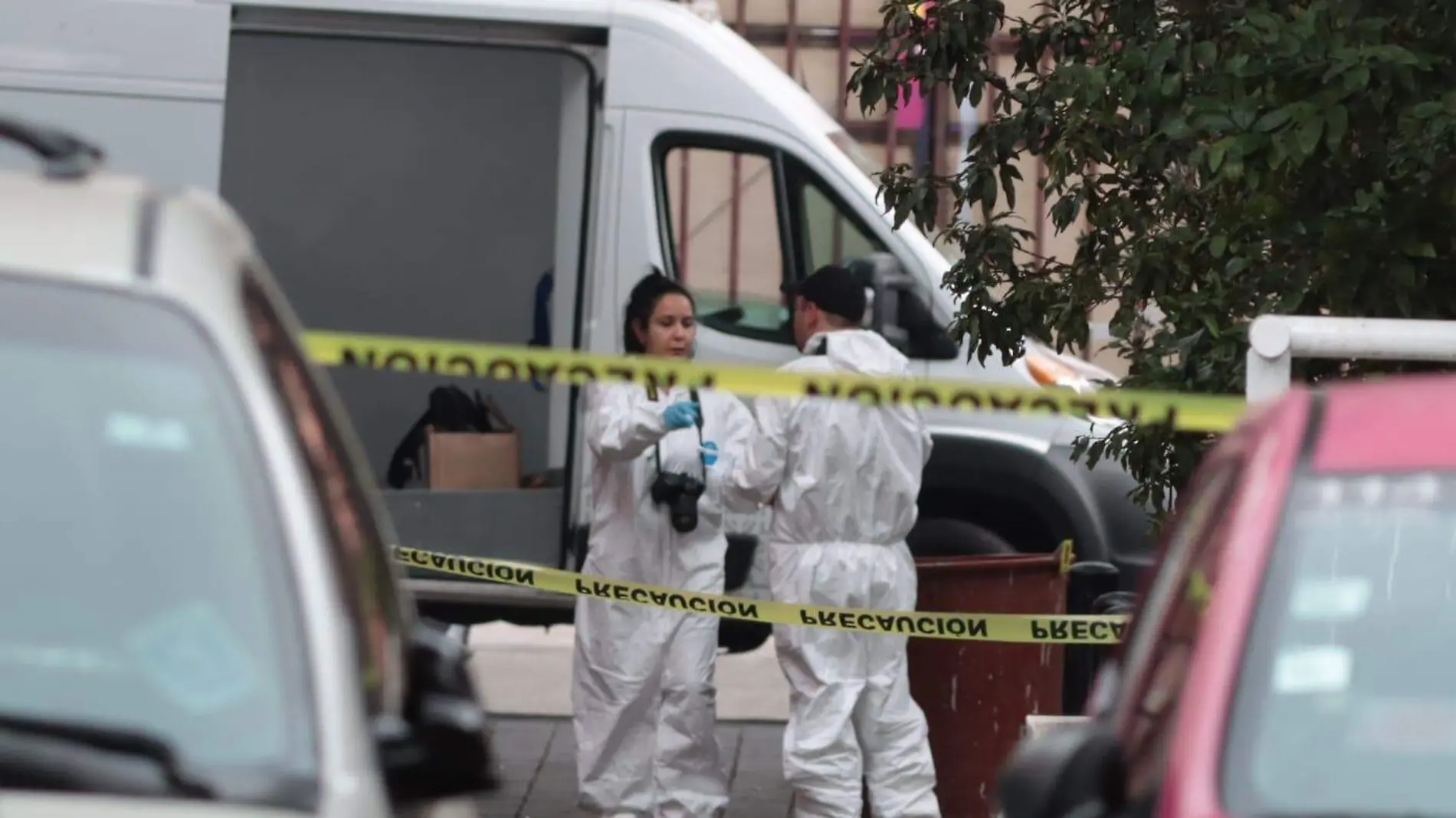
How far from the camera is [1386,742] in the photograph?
3113mm

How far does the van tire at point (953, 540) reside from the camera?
10148 millimetres

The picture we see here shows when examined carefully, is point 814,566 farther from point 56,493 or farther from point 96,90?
point 56,493

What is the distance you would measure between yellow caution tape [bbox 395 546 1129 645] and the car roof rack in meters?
4.07

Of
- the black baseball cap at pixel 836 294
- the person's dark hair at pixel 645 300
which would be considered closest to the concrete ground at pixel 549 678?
the person's dark hair at pixel 645 300

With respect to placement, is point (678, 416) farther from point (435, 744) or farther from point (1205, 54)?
point (435, 744)

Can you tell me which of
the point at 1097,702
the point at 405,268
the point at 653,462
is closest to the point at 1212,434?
the point at 653,462

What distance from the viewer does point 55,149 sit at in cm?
347

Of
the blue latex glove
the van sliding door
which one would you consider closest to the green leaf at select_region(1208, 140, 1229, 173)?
the blue latex glove

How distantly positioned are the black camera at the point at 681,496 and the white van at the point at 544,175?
1.35m

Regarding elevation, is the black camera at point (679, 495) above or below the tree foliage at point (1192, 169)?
below

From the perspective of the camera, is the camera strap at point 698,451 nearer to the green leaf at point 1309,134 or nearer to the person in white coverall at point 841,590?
the person in white coverall at point 841,590

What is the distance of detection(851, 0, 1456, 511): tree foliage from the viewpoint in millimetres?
5762

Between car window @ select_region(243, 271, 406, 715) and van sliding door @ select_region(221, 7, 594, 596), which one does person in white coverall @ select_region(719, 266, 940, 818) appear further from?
car window @ select_region(243, 271, 406, 715)

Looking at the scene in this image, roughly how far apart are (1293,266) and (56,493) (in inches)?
150
